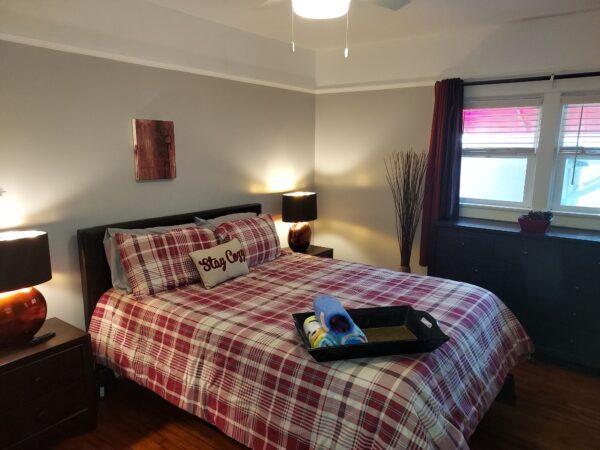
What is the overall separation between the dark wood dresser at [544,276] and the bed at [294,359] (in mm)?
758

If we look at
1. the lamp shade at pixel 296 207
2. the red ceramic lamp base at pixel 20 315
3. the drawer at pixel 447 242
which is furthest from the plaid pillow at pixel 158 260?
the drawer at pixel 447 242

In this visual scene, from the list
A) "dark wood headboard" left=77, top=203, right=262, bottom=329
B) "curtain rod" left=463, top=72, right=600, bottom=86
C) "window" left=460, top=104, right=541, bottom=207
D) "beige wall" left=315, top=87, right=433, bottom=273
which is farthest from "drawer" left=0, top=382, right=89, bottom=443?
"curtain rod" left=463, top=72, right=600, bottom=86

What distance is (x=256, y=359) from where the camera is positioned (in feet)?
6.24

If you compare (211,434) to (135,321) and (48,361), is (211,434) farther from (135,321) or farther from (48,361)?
(48,361)

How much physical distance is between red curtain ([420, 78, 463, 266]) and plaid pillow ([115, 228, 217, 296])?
2.06 meters

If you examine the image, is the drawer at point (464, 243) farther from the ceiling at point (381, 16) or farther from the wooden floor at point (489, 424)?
the ceiling at point (381, 16)

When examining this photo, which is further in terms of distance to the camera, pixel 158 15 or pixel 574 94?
pixel 574 94

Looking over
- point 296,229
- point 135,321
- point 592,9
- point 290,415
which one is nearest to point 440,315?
point 290,415

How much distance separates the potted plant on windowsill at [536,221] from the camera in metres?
3.11

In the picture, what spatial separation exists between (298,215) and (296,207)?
0.08 meters

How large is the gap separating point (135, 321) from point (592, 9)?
12.1ft

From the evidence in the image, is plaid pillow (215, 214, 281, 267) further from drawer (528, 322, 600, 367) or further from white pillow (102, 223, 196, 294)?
drawer (528, 322, 600, 367)

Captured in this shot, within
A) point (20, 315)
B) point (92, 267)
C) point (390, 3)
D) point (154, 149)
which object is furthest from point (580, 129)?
point (20, 315)

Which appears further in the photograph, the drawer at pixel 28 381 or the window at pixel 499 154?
the window at pixel 499 154
